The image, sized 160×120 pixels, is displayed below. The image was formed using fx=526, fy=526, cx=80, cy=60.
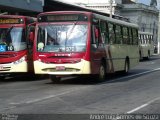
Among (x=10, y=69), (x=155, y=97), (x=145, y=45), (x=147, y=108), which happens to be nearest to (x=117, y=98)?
(x=155, y=97)

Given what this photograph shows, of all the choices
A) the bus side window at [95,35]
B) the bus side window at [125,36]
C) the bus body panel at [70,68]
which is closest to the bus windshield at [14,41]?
the bus body panel at [70,68]

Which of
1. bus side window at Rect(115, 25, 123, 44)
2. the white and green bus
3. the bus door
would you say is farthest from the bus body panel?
the white and green bus

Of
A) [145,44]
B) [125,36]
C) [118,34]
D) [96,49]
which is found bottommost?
[145,44]

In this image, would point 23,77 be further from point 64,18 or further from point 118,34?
point 64,18

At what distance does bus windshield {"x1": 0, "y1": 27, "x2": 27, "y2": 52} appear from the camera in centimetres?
2238

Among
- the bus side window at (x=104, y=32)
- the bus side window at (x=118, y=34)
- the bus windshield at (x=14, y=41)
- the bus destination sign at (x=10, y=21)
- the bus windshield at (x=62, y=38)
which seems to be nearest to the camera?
the bus windshield at (x=62, y=38)

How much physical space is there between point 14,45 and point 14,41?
0.17m

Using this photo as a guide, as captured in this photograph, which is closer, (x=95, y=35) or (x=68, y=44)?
(x=68, y=44)

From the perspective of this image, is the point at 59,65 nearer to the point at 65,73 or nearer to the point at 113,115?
the point at 65,73

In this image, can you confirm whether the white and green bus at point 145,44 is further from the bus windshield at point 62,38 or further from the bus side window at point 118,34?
the bus windshield at point 62,38

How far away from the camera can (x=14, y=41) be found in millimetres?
22406

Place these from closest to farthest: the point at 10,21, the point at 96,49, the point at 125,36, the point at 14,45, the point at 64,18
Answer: the point at 64,18 → the point at 96,49 → the point at 14,45 → the point at 10,21 → the point at 125,36

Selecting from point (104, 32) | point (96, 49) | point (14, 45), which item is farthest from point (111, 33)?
point (14, 45)

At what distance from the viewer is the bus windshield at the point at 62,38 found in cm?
1967
